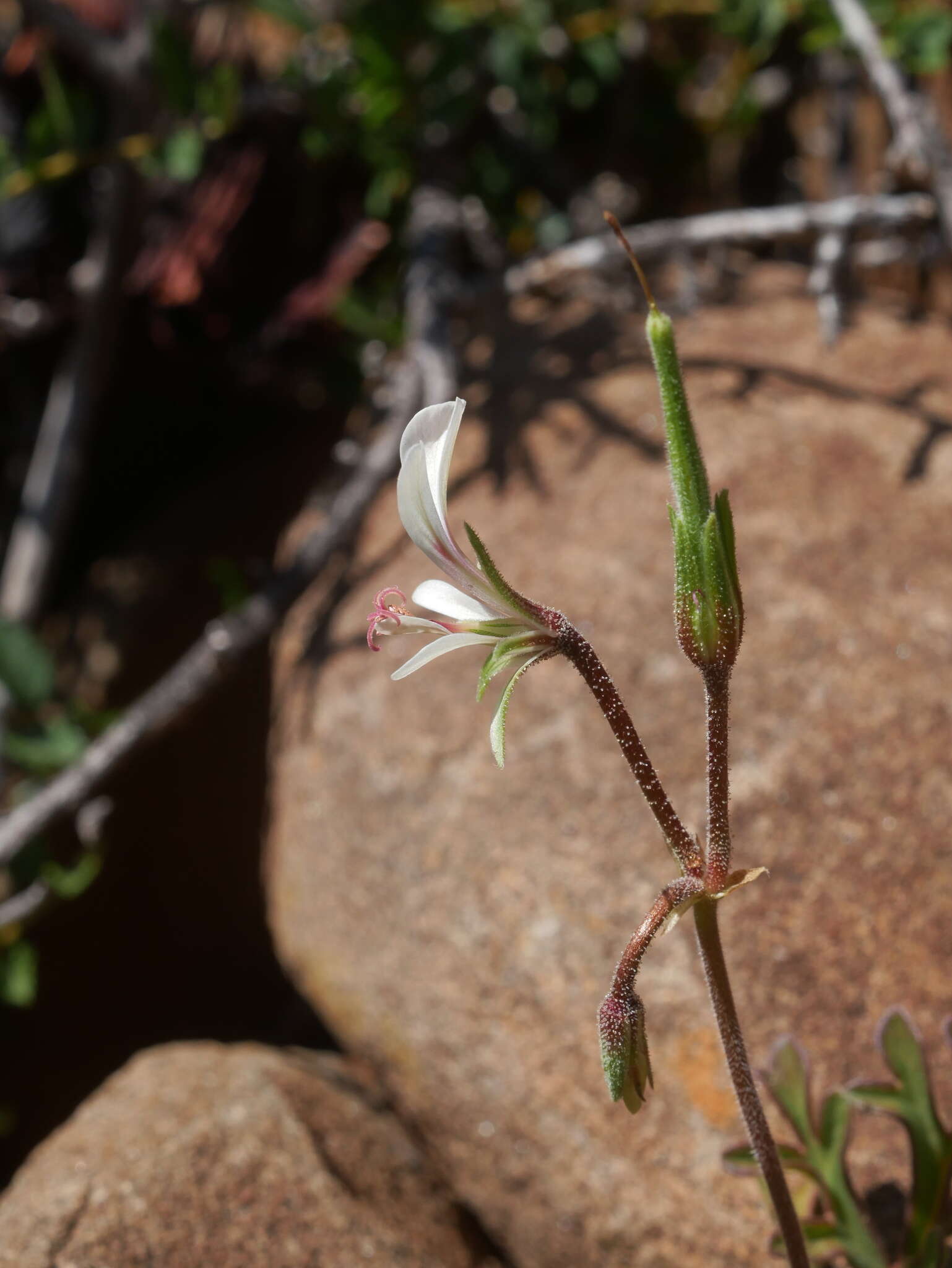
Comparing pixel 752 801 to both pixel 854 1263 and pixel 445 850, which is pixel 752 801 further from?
pixel 854 1263

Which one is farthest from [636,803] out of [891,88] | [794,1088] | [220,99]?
[220,99]

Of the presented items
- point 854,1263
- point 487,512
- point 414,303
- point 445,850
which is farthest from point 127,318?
point 854,1263

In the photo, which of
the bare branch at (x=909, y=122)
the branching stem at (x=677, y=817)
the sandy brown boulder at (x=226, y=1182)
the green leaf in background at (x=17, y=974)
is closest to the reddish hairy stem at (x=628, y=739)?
the branching stem at (x=677, y=817)

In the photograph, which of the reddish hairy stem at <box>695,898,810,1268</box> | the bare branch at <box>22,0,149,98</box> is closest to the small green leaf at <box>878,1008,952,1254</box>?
the reddish hairy stem at <box>695,898,810,1268</box>

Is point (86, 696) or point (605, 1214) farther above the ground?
point (86, 696)

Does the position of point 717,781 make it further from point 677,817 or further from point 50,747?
point 50,747

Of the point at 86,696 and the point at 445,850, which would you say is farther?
the point at 86,696
